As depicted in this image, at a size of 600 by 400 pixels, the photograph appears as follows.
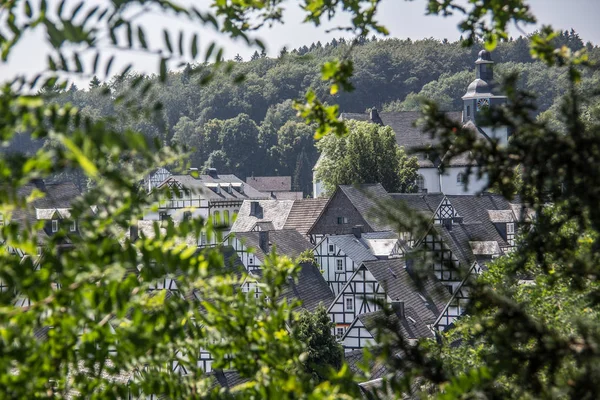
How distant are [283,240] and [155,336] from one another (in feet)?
137

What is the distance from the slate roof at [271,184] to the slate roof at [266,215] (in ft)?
164

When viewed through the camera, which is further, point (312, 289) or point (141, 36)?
point (312, 289)

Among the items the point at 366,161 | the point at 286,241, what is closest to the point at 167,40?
the point at 286,241

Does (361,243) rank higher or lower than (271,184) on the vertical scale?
lower

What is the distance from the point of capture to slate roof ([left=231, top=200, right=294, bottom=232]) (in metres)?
55.4

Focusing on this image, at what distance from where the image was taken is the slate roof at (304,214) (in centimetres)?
5284

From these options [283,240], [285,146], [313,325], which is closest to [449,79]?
[285,146]

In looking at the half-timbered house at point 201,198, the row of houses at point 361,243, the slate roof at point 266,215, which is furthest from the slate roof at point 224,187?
the slate roof at point 266,215

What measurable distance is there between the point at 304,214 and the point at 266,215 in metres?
3.77

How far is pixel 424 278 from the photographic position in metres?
2.80

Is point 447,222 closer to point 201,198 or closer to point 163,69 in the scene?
point 201,198

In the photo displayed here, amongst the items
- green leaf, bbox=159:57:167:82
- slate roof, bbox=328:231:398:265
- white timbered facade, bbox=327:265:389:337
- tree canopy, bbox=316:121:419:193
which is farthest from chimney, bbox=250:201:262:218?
green leaf, bbox=159:57:167:82

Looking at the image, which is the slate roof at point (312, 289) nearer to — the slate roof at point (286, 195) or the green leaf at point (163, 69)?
the green leaf at point (163, 69)

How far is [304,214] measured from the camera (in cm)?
5406
